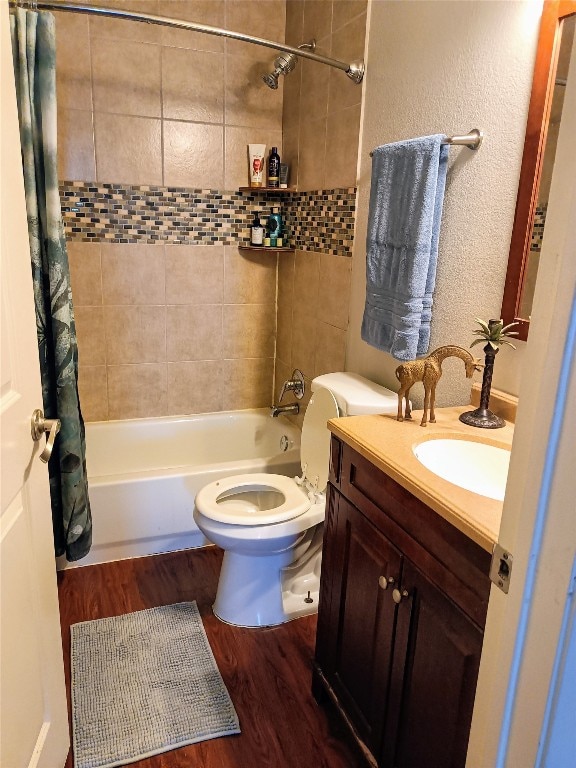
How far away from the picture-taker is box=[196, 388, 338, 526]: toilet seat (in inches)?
74.0

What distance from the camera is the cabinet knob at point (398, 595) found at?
1.16 metres

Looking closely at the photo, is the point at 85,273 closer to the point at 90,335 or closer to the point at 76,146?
the point at 90,335

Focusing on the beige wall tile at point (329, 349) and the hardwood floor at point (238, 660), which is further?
the beige wall tile at point (329, 349)

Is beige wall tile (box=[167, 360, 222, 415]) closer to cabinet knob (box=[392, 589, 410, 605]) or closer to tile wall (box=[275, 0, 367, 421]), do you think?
tile wall (box=[275, 0, 367, 421])

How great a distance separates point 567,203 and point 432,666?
2.96ft

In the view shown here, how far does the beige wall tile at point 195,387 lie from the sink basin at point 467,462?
1.74m

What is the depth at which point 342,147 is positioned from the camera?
7.20 ft

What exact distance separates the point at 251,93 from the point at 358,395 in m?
1.71

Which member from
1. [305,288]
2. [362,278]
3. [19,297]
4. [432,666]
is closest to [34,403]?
[19,297]

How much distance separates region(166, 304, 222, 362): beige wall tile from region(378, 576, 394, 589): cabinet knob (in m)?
1.87

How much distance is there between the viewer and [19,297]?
1.11 meters

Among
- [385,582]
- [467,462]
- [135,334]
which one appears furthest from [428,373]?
[135,334]

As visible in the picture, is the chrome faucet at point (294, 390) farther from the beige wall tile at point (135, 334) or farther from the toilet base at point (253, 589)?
the toilet base at point (253, 589)

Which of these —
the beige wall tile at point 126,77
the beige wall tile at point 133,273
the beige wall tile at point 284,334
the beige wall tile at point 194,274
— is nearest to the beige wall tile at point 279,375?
the beige wall tile at point 284,334
